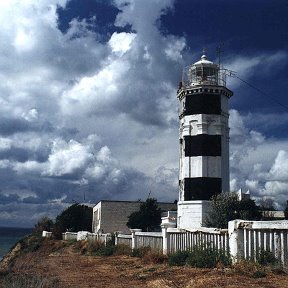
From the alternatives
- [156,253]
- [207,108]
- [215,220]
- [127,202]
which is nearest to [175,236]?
[156,253]

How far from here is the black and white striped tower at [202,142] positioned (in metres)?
36.6

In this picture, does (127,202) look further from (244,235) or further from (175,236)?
(244,235)

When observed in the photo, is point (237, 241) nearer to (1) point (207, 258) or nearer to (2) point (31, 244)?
(1) point (207, 258)

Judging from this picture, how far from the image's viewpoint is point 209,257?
15180mm

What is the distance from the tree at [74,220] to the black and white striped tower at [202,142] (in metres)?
31.0

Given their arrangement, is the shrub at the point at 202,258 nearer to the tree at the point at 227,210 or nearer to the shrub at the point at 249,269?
the shrub at the point at 249,269

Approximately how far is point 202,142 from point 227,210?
5815 millimetres

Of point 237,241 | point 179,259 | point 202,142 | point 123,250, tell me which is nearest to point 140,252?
point 123,250

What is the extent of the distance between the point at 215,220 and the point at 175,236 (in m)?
16.2

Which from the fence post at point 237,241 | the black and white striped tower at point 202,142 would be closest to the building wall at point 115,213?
the black and white striped tower at point 202,142

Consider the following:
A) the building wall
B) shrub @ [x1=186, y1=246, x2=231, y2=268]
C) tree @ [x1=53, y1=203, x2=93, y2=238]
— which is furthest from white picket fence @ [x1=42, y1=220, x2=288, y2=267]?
tree @ [x1=53, y1=203, x2=93, y2=238]

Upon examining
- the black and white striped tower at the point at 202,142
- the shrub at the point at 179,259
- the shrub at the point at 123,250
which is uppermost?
the black and white striped tower at the point at 202,142

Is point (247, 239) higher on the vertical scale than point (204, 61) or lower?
lower

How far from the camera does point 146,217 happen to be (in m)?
54.0
